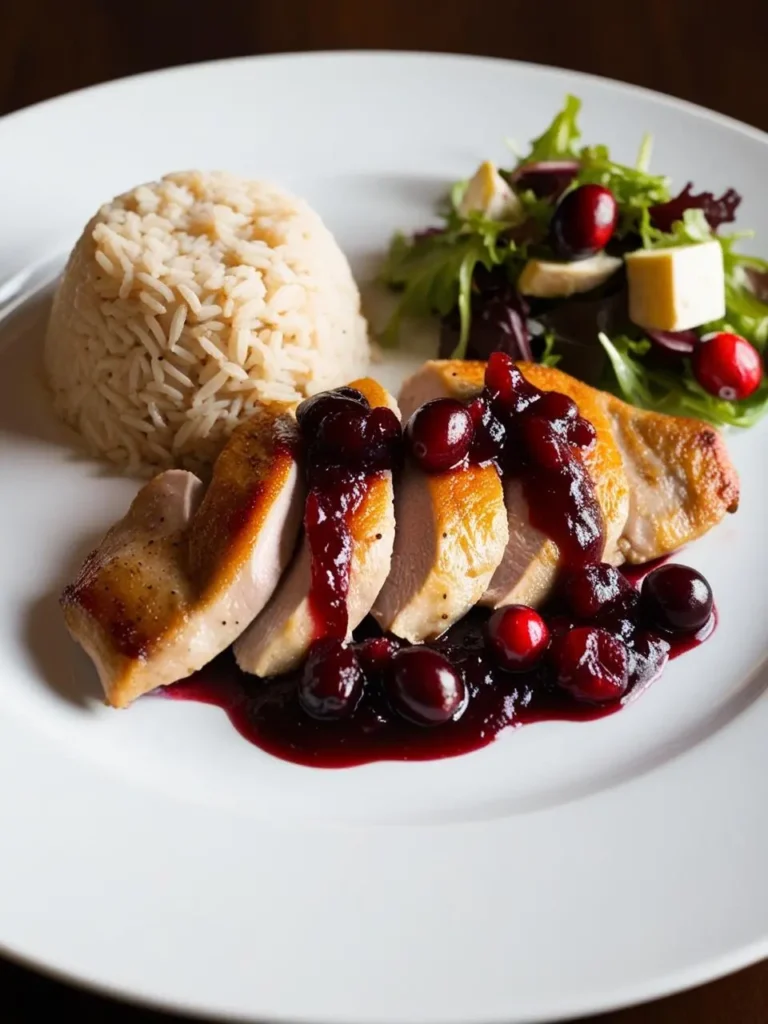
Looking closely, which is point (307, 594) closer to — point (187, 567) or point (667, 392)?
point (187, 567)

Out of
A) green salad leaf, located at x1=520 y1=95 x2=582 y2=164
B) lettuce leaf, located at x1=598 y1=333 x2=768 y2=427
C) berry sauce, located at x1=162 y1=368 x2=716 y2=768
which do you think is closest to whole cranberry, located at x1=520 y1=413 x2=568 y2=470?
berry sauce, located at x1=162 y1=368 x2=716 y2=768

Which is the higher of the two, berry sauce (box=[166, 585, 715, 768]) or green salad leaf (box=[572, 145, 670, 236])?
green salad leaf (box=[572, 145, 670, 236])

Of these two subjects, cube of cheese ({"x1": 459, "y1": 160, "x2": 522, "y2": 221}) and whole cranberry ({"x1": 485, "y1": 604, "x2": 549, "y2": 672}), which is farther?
cube of cheese ({"x1": 459, "y1": 160, "x2": 522, "y2": 221})

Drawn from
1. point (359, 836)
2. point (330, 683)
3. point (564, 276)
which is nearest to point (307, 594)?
point (330, 683)

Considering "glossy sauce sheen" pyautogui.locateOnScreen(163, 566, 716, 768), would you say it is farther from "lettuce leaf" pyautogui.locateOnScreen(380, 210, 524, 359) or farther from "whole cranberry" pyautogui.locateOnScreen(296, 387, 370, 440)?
"lettuce leaf" pyautogui.locateOnScreen(380, 210, 524, 359)

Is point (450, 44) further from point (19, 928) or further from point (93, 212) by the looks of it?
point (19, 928)

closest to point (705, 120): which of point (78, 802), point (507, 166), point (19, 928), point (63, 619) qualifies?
point (507, 166)

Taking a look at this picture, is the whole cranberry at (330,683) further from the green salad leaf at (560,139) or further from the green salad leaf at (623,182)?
the green salad leaf at (560,139)
